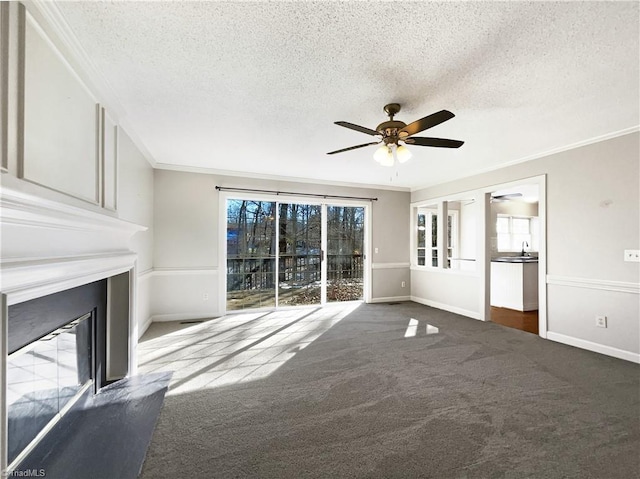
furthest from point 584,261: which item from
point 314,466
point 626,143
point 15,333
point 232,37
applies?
point 15,333

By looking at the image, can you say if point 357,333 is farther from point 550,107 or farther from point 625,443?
point 550,107

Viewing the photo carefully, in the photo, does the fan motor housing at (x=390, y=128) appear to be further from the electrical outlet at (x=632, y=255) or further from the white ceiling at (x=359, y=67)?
the electrical outlet at (x=632, y=255)

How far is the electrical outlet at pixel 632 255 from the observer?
293 cm

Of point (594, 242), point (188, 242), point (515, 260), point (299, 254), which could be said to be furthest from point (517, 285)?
point (188, 242)

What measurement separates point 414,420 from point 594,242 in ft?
9.79

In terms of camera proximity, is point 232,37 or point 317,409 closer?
point 232,37

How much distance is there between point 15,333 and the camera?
1323 mm

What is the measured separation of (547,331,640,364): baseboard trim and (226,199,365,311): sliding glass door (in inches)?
122

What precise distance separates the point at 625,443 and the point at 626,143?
286cm

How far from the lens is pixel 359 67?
1.95 m

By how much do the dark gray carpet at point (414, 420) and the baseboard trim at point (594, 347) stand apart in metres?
0.12

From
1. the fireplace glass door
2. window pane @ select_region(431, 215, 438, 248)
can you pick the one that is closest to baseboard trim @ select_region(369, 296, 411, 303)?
window pane @ select_region(431, 215, 438, 248)

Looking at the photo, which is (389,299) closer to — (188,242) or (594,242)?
(594,242)

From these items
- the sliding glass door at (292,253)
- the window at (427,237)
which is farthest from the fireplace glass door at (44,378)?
the window at (427,237)
